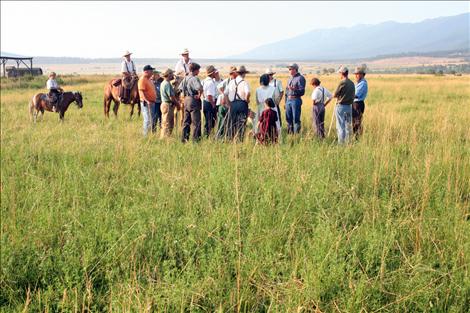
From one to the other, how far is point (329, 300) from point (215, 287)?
84 cm

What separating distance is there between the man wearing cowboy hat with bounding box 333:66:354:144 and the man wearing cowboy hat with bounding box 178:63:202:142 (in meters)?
2.94

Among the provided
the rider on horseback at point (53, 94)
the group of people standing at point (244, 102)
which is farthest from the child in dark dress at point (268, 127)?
the rider on horseback at point (53, 94)

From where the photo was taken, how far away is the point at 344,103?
8.58m

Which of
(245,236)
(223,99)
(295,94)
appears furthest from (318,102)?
(245,236)

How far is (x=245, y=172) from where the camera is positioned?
5531 mm

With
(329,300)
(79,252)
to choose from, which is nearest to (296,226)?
(329,300)

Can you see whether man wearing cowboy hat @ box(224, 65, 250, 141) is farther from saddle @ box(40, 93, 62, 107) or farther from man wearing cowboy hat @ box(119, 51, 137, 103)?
saddle @ box(40, 93, 62, 107)

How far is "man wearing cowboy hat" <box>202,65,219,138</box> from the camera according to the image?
916 centimetres

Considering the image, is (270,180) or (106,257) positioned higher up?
(270,180)

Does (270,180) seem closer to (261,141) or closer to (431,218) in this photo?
(431,218)

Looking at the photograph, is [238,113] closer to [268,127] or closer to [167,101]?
[268,127]

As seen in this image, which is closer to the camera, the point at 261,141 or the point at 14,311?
the point at 14,311

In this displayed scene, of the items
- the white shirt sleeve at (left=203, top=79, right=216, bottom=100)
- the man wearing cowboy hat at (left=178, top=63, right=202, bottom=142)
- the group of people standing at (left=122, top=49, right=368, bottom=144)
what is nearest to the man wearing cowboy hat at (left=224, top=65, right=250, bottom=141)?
the group of people standing at (left=122, top=49, right=368, bottom=144)

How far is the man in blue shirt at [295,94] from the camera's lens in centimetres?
973
